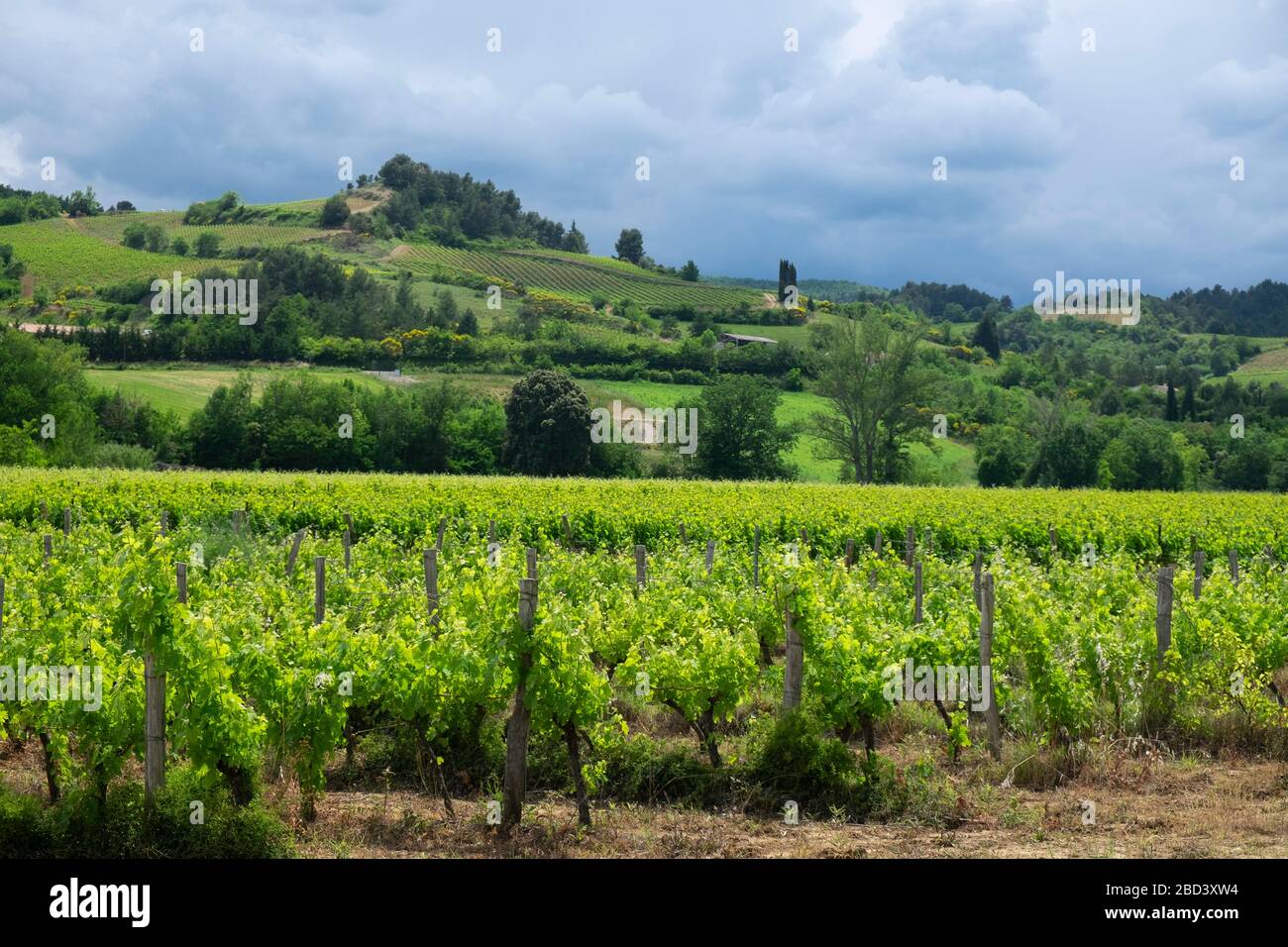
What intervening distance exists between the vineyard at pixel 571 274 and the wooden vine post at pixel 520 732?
120m

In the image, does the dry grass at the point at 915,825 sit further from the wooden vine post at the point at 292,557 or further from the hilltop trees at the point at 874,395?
the hilltop trees at the point at 874,395

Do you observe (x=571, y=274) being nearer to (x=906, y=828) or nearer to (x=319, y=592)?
(x=319, y=592)

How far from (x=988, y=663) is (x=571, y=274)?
447 ft

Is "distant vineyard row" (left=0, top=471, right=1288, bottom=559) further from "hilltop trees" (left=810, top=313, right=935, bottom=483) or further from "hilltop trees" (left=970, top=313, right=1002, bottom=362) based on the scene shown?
"hilltop trees" (left=970, top=313, right=1002, bottom=362)

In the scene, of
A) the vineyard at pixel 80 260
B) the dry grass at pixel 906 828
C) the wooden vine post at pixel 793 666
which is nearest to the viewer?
the dry grass at pixel 906 828

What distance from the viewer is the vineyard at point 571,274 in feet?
436

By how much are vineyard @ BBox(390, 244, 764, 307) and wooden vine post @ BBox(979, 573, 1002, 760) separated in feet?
385

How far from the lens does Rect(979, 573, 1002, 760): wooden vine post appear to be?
9812mm

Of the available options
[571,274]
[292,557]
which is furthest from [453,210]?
[292,557]

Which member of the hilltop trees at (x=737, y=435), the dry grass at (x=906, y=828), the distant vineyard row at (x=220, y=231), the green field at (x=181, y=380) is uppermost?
the distant vineyard row at (x=220, y=231)

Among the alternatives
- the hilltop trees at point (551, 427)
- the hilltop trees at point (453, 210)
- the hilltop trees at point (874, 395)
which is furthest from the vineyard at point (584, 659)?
the hilltop trees at point (453, 210)

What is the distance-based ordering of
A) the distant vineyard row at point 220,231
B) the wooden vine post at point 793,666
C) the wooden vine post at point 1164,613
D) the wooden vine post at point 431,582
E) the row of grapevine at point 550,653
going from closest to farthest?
1. the row of grapevine at point 550,653
2. the wooden vine post at point 793,666
3. the wooden vine post at point 1164,613
4. the wooden vine post at point 431,582
5. the distant vineyard row at point 220,231

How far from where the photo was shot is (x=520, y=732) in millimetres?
8250
